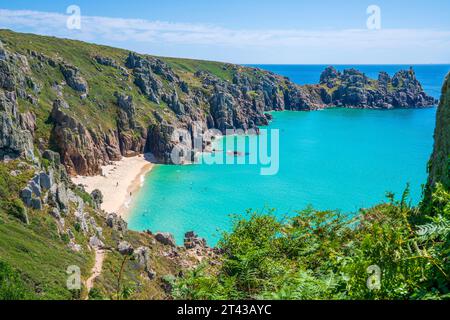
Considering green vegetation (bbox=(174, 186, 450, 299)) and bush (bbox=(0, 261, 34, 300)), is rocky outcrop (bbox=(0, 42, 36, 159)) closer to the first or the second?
bush (bbox=(0, 261, 34, 300))

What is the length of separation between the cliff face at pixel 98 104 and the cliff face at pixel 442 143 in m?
48.0

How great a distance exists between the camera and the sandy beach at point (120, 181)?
69875 mm

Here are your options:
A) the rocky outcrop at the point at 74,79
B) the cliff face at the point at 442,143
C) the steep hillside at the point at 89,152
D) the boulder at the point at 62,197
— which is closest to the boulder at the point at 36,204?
the steep hillside at the point at 89,152

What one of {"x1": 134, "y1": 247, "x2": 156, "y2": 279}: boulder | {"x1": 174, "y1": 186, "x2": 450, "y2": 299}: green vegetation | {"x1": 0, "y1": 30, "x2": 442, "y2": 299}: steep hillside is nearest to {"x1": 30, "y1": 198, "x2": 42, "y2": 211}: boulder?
{"x1": 0, "y1": 30, "x2": 442, "y2": 299}: steep hillside

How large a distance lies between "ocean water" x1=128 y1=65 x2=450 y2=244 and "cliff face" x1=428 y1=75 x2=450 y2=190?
2448cm

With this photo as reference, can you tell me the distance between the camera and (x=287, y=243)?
47.0 ft

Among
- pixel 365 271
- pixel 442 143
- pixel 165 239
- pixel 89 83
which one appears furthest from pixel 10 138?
pixel 89 83

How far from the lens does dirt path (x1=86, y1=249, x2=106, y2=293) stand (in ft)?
102

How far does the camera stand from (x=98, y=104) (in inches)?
4158

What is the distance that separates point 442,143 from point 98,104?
3970 inches

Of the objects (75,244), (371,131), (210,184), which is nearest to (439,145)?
(75,244)

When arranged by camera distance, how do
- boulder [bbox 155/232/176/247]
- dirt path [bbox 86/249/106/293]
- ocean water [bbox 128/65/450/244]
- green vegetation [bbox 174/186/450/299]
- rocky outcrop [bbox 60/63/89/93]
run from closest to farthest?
green vegetation [bbox 174/186/450/299] < dirt path [bbox 86/249/106/293] < boulder [bbox 155/232/176/247] < ocean water [bbox 128/65/450/244] < rocky outcrop [bbox 60/63/89/93]

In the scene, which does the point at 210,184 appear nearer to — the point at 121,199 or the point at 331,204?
the point at 121,199

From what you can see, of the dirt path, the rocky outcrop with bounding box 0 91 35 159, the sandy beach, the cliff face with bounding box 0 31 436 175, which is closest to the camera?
the dirt path
